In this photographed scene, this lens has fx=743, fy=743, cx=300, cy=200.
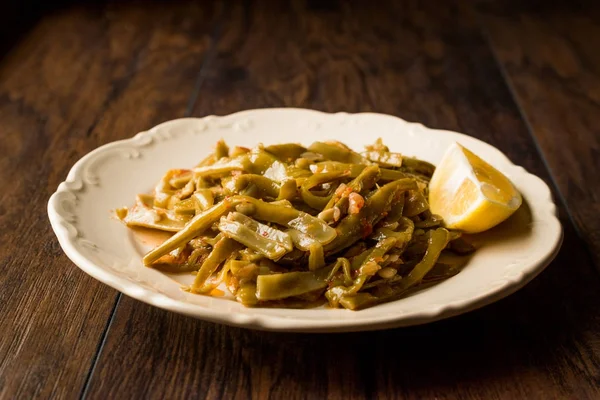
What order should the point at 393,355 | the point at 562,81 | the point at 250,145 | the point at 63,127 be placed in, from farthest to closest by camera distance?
the point at 562,81 → the point at 63,127 → the point at 250,145 → the point at 393,355

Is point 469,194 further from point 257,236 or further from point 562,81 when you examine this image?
point 562,81

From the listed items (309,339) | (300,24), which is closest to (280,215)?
(309,339)

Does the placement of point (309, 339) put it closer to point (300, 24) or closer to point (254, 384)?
point (254, 384)

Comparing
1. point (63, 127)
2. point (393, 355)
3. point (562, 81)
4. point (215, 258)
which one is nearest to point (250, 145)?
point (215, 258)

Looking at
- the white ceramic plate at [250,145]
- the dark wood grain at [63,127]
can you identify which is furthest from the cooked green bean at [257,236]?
the dark wood grain at [63,127]

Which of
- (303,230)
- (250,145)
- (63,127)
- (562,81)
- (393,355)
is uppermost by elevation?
(303,230)

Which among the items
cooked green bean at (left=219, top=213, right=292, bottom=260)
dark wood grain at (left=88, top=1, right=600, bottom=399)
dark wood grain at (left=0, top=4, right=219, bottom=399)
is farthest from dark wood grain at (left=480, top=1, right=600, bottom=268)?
dark wood grain at (left=0, top=4, right=219, bottom=399)

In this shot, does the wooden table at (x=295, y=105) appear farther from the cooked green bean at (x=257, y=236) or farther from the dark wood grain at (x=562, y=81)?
the cooked green bean at (x=257, y=236)
